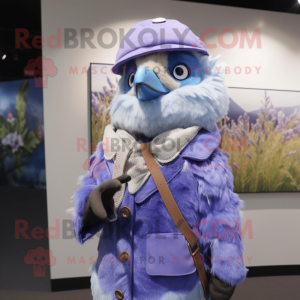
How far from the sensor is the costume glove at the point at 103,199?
0.80 m

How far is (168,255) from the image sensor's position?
0.86m

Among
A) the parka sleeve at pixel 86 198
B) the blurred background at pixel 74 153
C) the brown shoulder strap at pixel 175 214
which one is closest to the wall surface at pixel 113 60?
the blurred background at pixel 74 153

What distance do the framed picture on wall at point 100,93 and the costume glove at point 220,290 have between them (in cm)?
132

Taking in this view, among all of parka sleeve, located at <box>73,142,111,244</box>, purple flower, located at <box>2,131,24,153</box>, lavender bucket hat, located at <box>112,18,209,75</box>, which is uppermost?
lavender bucket hat, located at <box>112,18,209,75</box>

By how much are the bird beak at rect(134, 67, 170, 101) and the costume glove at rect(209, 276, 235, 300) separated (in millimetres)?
703

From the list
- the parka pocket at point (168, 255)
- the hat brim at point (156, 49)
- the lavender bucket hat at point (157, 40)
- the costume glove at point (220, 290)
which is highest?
the lavender bucket hat at point (157, 40)

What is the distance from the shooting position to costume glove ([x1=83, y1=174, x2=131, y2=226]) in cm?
80

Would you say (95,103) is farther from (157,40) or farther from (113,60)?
(157,40)

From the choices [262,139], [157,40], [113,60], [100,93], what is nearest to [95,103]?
[100,93]

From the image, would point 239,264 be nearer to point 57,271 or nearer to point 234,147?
point 234,147

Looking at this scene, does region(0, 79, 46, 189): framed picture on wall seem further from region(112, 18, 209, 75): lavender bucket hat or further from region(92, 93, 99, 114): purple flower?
region(112, 18, 209, 75): lavender bucket hat

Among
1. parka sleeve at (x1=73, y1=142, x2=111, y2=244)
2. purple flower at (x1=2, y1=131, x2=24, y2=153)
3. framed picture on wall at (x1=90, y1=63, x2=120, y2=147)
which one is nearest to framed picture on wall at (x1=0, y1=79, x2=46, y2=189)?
purple flower at (x1=2, y1=131, x2=24, y2=153)

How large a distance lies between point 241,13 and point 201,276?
80.5 inches

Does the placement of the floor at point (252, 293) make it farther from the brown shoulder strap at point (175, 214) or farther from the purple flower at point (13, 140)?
the purple flower at point (13, 140)
